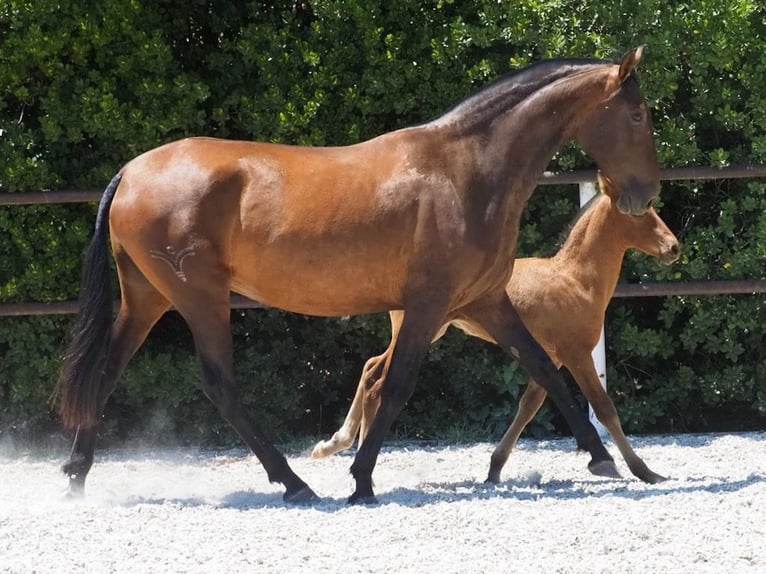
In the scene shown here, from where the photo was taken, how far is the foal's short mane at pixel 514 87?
5.82 meters

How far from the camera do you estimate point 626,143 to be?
572 centimetres

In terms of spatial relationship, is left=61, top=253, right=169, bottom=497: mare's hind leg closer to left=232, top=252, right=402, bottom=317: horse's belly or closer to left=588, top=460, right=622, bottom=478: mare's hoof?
left=232, top=252, right=402, bottom=317: horse's belly

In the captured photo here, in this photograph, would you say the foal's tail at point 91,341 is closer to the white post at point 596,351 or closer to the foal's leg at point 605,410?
the foal's leg at point 605,410

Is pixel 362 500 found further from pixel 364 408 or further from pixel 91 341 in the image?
pixel 91 341

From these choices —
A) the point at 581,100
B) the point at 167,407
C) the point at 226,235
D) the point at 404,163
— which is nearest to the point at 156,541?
the point at 226,235

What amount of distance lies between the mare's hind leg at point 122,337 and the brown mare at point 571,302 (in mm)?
1099

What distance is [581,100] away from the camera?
574cm

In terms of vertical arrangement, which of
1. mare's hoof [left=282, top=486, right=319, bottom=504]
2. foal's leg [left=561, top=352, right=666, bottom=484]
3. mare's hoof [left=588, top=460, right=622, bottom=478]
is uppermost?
foal's leg [left=561, top=352, right=666, bottom=484]

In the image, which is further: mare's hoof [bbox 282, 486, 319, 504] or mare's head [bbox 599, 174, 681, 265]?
mare's head [bbox 599, 174, 681, 265]

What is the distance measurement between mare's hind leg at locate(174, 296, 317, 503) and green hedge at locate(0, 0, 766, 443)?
202cm

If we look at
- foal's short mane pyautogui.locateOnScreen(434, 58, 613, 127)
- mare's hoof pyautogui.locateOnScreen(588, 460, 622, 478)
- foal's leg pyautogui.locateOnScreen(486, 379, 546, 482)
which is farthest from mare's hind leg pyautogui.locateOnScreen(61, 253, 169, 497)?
mare's hoof pyautogui.locateOnScreen(588, 460, 622, 478)

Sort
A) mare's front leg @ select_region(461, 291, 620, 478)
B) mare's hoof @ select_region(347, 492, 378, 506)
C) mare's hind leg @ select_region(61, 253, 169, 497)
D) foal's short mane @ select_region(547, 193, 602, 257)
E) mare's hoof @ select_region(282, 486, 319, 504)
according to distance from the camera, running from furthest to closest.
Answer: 1. foal's short mane @ select_region(547, 193, 602, 257)
2. mare's hind leg @ select_region(61, 253, 169, 497)
3. mare's front leg @ select_region(461, 291, 620, 478)
4. mare's hoof @ select_region(282, 486, 319, 504)
5. mare's hoof @ select_region(347, 492, 378, 506)

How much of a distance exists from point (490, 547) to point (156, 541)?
1253 millimetres

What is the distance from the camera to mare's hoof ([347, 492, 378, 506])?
5.36 meters
